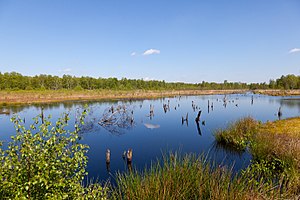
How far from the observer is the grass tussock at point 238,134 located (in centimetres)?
1783

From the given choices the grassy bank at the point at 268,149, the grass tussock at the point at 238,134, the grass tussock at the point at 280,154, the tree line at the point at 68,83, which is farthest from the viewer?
the tree line at the point at 68,83

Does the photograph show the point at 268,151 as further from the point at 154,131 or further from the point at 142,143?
the point at 154,131

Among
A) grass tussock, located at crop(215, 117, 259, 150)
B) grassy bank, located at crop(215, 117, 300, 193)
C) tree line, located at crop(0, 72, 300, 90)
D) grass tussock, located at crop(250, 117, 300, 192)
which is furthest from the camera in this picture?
tree line, located at crop(0, 72, 300, 90)

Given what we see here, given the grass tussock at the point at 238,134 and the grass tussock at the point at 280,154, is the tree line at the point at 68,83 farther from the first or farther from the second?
the grass tussock at the point at 280,154

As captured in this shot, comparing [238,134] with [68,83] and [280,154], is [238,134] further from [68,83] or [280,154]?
[68,83]

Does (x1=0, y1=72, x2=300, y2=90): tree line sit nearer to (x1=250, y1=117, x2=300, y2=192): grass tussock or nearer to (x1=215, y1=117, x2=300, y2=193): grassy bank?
(x1=215, y1=117, x2=300, y2=193): grassy bank

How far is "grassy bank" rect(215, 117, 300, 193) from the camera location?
9484 millimetres

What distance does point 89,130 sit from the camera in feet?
93.7

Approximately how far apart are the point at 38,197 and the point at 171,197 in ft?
9.61

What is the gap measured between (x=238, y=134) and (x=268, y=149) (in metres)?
5.79

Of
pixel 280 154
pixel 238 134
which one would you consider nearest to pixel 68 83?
pixel 238 134

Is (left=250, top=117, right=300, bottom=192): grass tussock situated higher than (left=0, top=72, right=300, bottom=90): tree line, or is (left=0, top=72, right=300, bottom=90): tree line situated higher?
(left=0, top=72, right=300, bottom=90): tree line

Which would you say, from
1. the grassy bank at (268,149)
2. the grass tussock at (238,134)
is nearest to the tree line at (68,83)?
the grass tussock at (238,134)

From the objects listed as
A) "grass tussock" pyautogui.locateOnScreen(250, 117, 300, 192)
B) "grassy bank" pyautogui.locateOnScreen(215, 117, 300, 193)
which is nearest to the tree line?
"grassy bank" pyautogui.locateOnScreen(215, 117, 300, 193)
